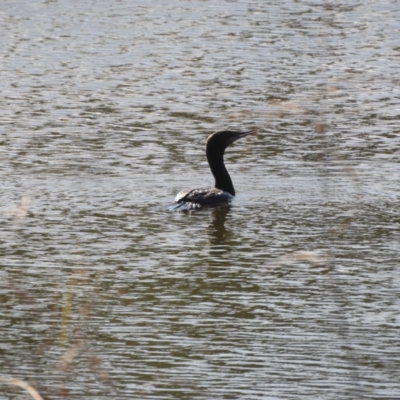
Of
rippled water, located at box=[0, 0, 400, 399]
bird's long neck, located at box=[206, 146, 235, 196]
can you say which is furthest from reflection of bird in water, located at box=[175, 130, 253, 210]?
rippled water, located at box=[0, 0, 400, 399]

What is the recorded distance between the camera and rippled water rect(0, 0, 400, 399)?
7.81 metres

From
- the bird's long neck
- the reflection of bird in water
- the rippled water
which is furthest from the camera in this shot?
the bird's long neck

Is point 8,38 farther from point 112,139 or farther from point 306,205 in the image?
point 306,205

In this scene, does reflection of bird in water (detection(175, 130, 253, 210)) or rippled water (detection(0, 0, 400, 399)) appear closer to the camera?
rippled water (detection(0, 0, 400, 399))

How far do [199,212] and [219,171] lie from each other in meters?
0.73

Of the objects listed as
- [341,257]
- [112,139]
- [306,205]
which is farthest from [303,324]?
[112,139]

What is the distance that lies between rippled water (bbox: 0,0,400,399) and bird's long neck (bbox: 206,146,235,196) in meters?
0.25

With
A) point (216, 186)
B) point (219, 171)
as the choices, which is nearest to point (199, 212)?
point (216, 186)

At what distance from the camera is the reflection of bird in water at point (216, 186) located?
1321 centimetres

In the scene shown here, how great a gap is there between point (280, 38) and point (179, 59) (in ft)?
6.94

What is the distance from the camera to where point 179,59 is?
838 inches

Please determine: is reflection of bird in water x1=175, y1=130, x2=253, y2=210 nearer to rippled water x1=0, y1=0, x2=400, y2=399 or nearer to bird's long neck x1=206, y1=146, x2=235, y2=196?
bird's long neck x1=206, y1=146, x2=235, y2=196

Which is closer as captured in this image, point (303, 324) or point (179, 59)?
point (303, 324)

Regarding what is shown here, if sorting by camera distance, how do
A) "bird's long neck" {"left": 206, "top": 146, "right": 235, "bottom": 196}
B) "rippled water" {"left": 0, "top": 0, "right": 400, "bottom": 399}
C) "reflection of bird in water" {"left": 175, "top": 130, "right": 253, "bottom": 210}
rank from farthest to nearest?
"bird's long neck" {"left": 206, "top": 146, "right": 235, "bottom": 196} → "reflection of bird in water" {"left": 175, "top": 130, "right": 253, "bottom": 210} → "rippled water" {"left": 0, "top": 0, "right": 400, "bottom": 399}
